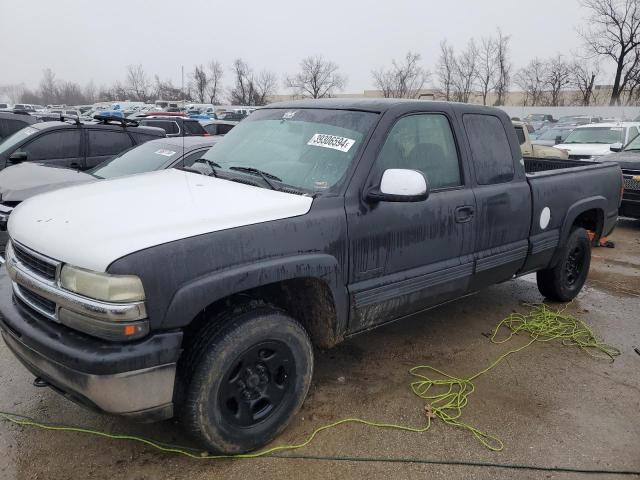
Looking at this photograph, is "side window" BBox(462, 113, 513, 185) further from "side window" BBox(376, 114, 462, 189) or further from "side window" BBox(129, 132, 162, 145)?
"side window" BBox(129, 132, 162, 145)

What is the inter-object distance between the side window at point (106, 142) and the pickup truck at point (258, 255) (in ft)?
14.5

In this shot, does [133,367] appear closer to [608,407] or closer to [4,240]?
[608,407]

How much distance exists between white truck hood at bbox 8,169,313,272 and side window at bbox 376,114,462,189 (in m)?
0.77

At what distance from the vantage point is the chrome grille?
7.99 feet

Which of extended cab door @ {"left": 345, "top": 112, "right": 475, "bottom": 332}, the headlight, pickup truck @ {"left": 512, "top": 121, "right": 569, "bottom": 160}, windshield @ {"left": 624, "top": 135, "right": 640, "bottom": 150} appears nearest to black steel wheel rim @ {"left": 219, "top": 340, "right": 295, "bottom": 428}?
extended cab door @ {"left": 345, "top": 112, "right": 475, "bottom": 332}

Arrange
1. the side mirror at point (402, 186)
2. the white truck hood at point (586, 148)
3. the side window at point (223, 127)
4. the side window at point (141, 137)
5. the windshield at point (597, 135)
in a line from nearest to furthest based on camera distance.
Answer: the side mirror at point (402, 186) < the side window at point (141, 137) < the white truck hood at point (586, 148) < the windshield at point (597, 135) < the side window at point (223, 127)

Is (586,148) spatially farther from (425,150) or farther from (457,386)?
(457,386)

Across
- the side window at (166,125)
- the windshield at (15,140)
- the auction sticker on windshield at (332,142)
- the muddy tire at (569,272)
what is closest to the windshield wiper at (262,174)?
the auction sticker on windshield at (332,142)

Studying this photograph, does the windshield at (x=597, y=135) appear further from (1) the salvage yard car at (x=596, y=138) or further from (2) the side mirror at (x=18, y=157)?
(2) the side mirror at (x=18, y=157)

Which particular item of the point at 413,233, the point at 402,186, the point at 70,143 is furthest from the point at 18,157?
the point at 402,186

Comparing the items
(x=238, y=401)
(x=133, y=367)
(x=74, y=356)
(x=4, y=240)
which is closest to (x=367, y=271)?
(x=238, y=401)

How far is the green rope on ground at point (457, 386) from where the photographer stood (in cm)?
290

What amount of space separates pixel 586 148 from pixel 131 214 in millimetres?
13382

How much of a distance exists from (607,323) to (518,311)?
2.56 ft
